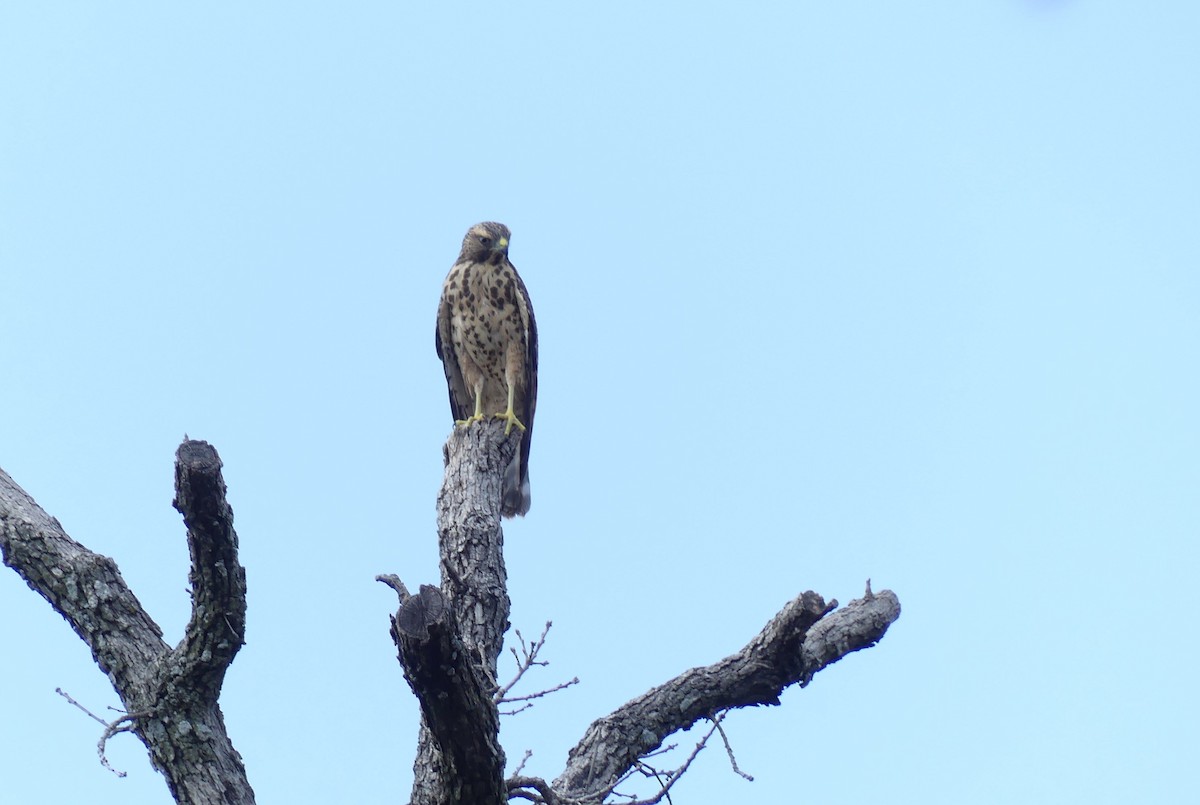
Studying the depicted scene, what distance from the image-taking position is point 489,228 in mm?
7453

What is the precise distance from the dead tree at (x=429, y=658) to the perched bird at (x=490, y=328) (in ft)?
7.77

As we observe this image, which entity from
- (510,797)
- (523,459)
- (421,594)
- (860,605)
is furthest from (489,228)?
(421,594)

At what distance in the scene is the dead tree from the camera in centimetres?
320

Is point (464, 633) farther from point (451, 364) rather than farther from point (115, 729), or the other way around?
point (451, 364)

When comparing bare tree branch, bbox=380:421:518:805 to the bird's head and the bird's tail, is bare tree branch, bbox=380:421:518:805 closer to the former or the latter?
the bird's tail

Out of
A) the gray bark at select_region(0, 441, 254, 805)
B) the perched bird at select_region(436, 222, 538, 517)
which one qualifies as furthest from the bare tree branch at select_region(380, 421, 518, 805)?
the perched bird at select_region(436, 222, 538, 517)

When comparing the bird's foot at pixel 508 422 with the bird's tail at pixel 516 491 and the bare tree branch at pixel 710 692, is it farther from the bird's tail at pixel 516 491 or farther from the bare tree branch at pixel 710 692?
the bare tree branch at pixel 710 692

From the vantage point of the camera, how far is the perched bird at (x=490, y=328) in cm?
731

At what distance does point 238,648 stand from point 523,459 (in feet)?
11.2

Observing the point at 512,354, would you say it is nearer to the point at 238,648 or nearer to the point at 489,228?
the point at 489,228

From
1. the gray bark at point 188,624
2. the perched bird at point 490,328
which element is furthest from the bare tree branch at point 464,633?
the perched bird at point 490,328

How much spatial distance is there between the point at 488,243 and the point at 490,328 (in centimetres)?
49

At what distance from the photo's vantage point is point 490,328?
7.32 meters

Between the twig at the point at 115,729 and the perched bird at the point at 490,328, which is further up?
the perched bird at the point at 490,328
